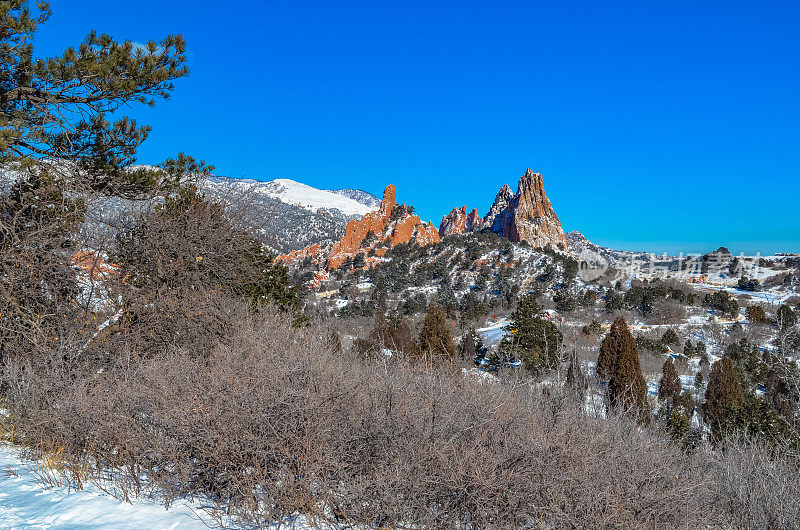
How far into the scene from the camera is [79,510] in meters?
3.47

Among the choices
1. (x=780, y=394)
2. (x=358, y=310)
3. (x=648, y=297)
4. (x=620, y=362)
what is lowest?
(x=780, y=394)

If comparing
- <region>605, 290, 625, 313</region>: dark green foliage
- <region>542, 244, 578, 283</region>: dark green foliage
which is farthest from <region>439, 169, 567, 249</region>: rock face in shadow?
<region>605, 290, 625, 313</region>: dark green foliage

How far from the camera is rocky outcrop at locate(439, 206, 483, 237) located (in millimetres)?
113188

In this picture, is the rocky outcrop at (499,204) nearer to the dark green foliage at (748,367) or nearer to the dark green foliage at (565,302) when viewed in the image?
the dark green foliage at (565,302)

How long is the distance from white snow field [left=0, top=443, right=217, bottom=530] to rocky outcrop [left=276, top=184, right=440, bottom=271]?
66384 millimetres

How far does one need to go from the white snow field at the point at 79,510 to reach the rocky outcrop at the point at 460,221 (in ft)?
357

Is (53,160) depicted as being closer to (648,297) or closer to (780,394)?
(780,394)

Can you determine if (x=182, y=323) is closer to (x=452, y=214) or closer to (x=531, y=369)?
(x=531, y=369)

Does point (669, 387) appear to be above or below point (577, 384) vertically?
below

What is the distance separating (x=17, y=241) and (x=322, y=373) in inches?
204

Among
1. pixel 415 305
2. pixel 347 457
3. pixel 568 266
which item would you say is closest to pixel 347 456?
pixel 347 457

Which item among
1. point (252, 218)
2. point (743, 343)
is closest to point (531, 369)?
point (252, 218)

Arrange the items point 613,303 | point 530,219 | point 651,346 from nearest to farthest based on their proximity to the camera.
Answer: point 651,346
point 613,303
point 530,219

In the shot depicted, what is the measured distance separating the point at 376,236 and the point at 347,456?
248ft
